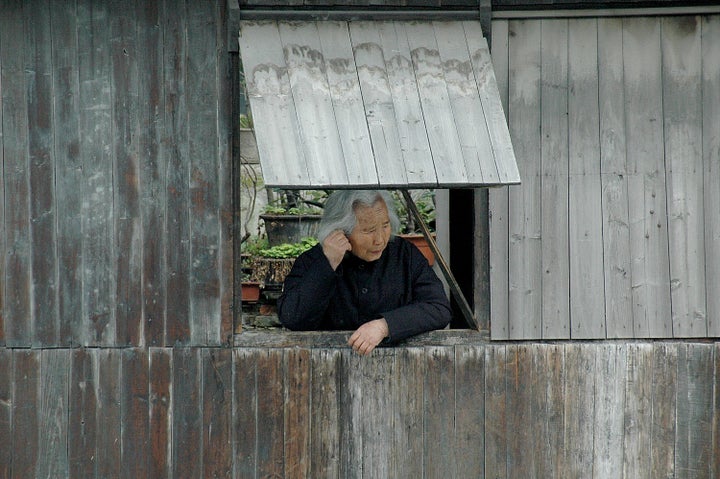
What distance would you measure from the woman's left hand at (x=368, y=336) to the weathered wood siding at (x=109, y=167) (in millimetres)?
690

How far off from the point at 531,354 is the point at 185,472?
165cm

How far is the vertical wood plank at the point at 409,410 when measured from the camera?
15.4 ft

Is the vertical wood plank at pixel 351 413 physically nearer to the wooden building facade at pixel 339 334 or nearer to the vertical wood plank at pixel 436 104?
the wooden building facade at pixel 339 334

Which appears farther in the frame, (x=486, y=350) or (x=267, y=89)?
(x=486, y=350)

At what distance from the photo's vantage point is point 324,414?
184 inches

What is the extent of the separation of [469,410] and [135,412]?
1.51 meters

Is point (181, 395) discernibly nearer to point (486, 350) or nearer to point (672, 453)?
point (486, 350)

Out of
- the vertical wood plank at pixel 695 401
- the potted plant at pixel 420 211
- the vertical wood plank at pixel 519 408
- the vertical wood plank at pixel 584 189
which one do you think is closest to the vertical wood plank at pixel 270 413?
the vertical wood plank at pixel 519 408

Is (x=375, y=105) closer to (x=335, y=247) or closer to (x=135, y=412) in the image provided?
(x=335, y=247)

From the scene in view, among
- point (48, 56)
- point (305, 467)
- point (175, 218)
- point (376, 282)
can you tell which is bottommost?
point (305, 467)

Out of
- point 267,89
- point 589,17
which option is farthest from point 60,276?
point 589,17

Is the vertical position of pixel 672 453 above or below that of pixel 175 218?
below

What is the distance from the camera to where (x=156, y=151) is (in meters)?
4.54

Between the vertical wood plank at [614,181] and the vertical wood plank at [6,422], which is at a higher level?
the vertical wood plank at [614,181]
